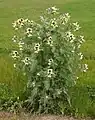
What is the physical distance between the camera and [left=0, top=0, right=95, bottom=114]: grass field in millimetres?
10438

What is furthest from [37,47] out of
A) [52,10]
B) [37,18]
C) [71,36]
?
[37,18]

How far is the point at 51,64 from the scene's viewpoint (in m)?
8.73

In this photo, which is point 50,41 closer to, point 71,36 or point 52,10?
point 71,36

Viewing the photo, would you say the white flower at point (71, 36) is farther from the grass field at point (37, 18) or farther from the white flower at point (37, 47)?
the grass field at point (37, 18)

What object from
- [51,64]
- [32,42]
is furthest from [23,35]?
[51,64]

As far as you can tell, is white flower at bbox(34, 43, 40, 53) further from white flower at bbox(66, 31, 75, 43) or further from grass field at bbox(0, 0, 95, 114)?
grass field at bbox(0, 0, 95, 114)

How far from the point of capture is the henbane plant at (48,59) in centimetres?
879

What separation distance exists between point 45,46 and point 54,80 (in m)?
0.70

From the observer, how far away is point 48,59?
8.85 m

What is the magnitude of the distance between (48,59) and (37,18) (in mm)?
15805

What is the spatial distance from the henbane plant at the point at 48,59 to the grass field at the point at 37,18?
67 cm

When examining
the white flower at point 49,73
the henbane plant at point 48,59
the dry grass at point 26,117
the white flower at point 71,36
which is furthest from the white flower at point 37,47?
the dry grass at point 26,117

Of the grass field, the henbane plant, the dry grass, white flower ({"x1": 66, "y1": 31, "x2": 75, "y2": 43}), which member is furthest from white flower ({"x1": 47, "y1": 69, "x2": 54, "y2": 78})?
the grass field

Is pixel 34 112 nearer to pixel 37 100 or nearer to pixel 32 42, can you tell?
pixel 37 100
